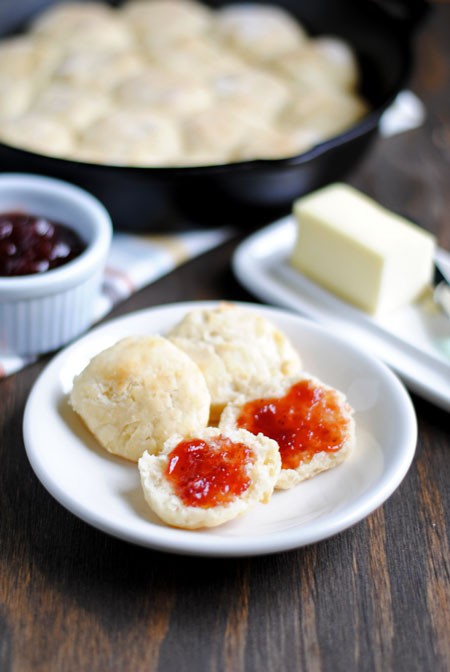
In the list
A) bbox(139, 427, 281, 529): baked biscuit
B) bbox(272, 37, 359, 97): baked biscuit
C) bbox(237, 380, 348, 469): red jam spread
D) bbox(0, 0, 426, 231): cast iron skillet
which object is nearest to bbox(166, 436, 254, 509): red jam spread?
bbox(139, 427, 281, 529): baked biscuit

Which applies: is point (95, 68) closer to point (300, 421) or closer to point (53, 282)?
point (53, 282)

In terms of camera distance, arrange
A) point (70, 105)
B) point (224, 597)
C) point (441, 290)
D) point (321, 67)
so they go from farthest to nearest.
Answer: point (321, 67) < point (70, 105) < point (441, 290) < point (224, 597)

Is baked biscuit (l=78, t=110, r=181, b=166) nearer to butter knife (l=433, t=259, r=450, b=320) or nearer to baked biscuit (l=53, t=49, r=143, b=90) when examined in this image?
baked biscuit (l=53, t=49, r=143, b=90)

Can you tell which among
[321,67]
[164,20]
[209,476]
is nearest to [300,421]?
[209,476]

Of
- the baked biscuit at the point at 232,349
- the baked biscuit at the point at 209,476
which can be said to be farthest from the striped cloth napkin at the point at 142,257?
the baked biscuit at the point at 209,476

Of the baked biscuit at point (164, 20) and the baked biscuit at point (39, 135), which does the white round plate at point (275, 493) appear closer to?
the baked biscuit at point (39, 135)

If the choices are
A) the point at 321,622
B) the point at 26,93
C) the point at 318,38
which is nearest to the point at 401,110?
the point at 318,38
